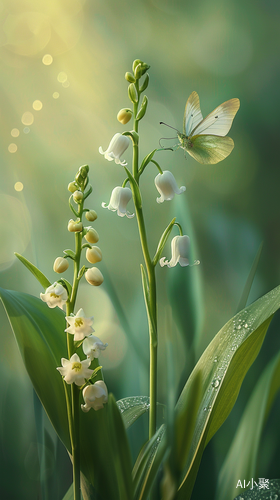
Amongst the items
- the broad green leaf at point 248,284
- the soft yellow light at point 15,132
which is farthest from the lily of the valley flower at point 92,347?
the soft yellow light at point 15,132

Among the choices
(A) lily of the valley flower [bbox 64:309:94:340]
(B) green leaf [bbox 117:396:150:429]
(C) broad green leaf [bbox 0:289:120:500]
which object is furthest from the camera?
(B) green leaf [bbox 117:396:150:429]

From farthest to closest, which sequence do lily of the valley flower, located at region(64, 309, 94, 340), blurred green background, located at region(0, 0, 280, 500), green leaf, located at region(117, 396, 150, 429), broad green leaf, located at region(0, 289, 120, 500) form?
blurred green background, located at region(0, 0, 280, 500) → green leaf, located at region(117, 396, 150, 429) → broad green leaf, located at region(0, 289, 120, 500) → lily of the valley flower, located at region(64, 309, 94, 340)

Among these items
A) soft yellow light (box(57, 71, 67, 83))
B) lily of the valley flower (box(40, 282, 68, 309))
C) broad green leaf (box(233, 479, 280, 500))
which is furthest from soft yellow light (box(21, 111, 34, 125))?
broad green leaf (box(233, 479, 280, 500))

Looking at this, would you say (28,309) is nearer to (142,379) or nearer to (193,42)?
(142,379)

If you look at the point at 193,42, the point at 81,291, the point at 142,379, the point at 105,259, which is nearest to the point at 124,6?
the point at 193,42

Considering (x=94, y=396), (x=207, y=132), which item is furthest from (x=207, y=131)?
(x=94, y=396)

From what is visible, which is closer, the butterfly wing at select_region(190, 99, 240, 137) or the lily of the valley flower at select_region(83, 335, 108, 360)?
the lily of the valley flower at select_region(83, 335, 108, 360)

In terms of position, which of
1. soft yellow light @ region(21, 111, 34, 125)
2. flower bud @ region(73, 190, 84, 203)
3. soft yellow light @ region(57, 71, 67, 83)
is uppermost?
soft yellow light @ region(57, 71, 67, 83)

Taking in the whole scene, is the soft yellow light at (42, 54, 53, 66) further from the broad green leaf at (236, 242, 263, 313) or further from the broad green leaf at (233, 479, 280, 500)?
the broad green leaf at (233, 479, 280, 500)

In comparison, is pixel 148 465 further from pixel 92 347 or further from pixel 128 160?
pixel 128 160
